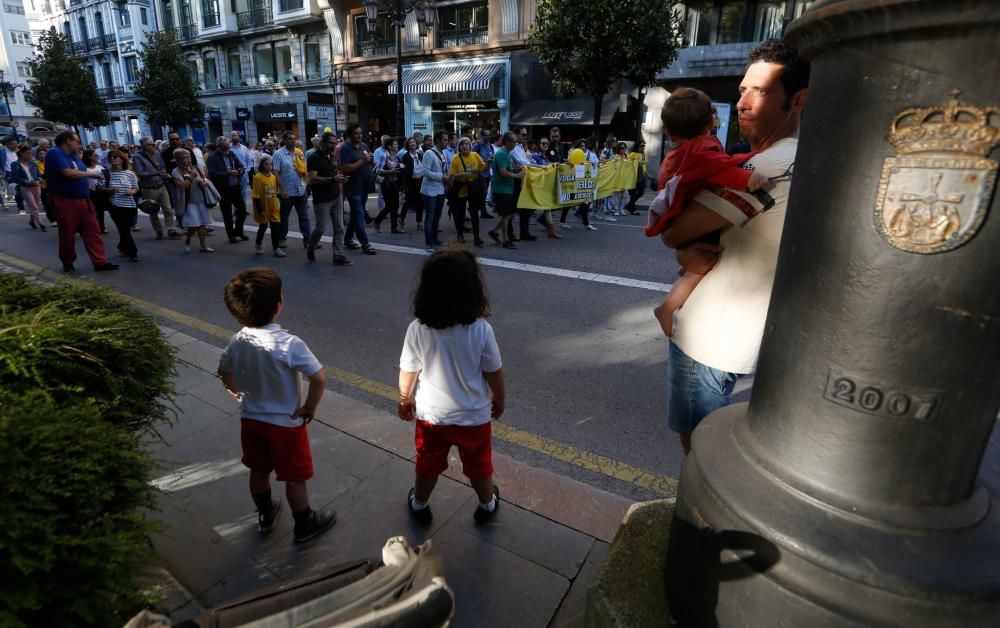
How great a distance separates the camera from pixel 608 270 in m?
7.57

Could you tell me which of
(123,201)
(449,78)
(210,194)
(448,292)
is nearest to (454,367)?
(448,292)

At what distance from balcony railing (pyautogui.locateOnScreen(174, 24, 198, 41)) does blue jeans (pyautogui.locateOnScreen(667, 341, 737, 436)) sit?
4224 centimetres

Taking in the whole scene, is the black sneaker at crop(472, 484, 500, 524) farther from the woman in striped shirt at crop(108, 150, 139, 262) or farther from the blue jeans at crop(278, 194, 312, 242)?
the woman in striped shirt at crop(108, 150, 139, 262)

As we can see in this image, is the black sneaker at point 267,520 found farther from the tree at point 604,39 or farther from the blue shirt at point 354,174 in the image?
the tree at point 604,39

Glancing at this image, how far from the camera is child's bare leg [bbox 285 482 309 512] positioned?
244 centimetres

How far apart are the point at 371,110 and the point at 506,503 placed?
101 ft

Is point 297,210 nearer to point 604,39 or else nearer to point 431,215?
point 431,215

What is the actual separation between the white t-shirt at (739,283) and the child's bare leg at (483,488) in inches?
42.8

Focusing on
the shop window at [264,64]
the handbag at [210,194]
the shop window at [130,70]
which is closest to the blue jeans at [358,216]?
the handbag at [210,194]

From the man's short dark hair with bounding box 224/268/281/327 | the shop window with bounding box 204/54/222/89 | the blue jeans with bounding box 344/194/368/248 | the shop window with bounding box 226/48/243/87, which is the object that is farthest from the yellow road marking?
the shop window with bounding box 204/54/222/89

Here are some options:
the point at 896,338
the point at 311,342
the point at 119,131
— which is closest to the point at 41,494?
the point at 896,338

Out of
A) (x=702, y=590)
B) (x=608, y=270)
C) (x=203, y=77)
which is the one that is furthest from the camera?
(x=203, y=77)

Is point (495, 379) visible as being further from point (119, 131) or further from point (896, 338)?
point (119, 131)

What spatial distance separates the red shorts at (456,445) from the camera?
239 cm
